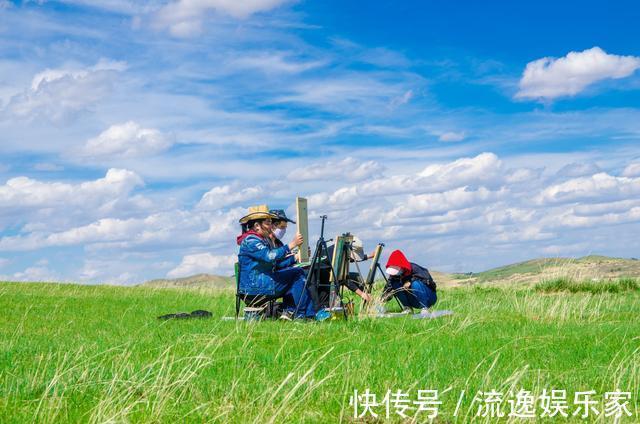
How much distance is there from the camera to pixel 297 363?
6352 mm

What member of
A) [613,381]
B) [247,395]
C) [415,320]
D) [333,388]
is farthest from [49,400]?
[415,320]

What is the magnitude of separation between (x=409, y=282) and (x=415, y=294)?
0.22m

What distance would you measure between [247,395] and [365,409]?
3.23 ft

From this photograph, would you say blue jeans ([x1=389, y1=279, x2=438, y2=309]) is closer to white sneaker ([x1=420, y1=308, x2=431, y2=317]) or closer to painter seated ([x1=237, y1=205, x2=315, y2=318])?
white sneaker ([x1=420, y1=308, x2=431, y2=317])

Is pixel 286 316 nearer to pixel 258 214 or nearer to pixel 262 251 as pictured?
pixel 262 251

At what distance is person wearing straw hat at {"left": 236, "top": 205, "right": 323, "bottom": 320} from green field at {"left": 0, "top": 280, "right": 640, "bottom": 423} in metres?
0.69

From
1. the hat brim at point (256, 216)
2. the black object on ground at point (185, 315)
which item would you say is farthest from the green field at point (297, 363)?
the hat brim at point (256, 216)

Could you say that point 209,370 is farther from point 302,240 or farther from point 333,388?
point 302,240

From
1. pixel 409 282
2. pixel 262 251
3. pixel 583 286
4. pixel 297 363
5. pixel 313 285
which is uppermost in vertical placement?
pixel 262 251

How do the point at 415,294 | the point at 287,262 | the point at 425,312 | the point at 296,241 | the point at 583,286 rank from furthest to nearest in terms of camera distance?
the point at 583,286 < the point at 415,294 < the point at 425,312 < the point at 287,262 < the point at 296,241

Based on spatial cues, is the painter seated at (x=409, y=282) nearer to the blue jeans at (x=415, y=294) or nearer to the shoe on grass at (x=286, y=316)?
the blue jeans at (x=415, y=294)

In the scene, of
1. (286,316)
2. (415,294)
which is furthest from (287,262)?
A: (415,294)

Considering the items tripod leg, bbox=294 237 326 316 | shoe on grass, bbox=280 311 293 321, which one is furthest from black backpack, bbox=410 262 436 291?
shoe on grass, bbox=280 311 293 321

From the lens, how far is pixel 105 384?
5.87 metres
